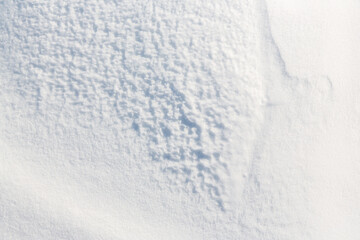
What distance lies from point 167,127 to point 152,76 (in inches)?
8.0

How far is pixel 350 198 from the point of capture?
1.33m

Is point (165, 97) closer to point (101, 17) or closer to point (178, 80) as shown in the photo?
point (178, 80)

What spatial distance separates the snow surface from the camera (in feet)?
3.92

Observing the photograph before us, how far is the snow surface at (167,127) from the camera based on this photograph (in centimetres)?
120

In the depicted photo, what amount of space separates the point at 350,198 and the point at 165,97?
840 millimetres

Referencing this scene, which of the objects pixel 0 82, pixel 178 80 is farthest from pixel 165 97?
pixel 0 82

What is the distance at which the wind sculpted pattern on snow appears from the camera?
1220 mm

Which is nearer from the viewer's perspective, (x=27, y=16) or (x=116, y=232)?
(x=116, y=232)

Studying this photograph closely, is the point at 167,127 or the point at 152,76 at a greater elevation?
the point at 152,76

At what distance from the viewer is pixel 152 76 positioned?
1261 mm

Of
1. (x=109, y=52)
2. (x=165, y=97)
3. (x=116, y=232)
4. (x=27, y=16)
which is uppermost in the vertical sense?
(x=27, y=16)

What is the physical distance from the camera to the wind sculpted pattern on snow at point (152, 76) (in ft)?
4.00

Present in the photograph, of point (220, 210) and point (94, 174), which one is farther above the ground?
point (94, 174)

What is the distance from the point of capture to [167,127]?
122 cm
